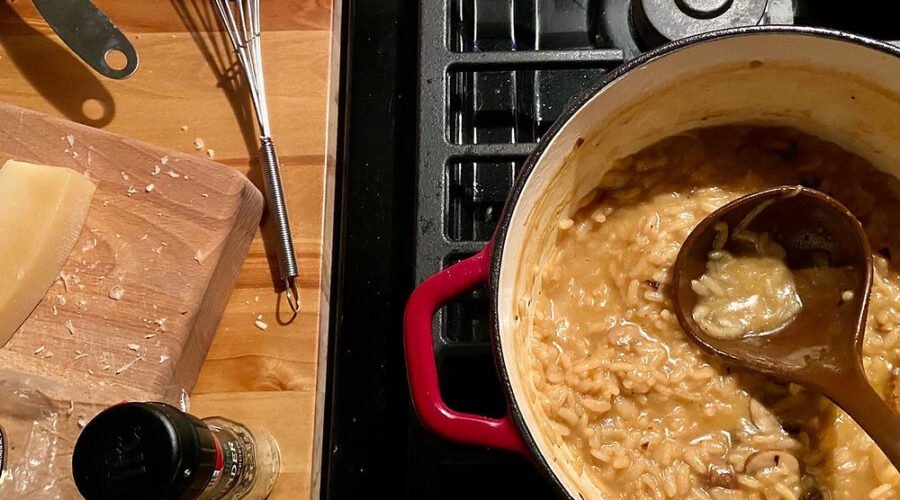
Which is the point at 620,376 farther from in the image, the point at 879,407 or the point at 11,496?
the point at 11,496

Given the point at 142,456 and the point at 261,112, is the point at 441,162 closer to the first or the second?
the point at 261,112

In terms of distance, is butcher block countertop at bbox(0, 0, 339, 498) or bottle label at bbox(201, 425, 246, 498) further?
butcher block countertop at bbox(0, 0, 339, 498)

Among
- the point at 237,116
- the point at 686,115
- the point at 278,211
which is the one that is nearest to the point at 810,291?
the point at 686,115

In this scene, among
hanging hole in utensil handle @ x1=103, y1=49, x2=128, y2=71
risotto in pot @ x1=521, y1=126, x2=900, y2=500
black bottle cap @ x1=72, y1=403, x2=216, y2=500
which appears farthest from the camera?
hanging hole in utensil handle @ x1=103, y1=49, x2=128, y2=71

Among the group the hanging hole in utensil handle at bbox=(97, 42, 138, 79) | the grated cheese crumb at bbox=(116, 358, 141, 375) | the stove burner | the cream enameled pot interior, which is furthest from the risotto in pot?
the hanging hole in utensil handle at bbox=(97, 42, 138, 79)

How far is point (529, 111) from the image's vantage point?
41.3 inches

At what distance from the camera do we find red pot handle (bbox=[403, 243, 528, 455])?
75 cm

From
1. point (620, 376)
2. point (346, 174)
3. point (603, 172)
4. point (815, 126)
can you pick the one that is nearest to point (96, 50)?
point (346, 174)

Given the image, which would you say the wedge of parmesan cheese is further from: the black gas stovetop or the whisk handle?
the black gas stovetop

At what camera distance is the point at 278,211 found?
102cm

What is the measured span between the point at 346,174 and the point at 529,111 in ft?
0.83

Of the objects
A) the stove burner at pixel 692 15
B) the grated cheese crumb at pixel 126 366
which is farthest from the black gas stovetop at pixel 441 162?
the grated cheese crumb at pixel 126 366

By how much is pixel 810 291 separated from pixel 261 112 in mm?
661

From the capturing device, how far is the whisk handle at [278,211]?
101 centimetres
